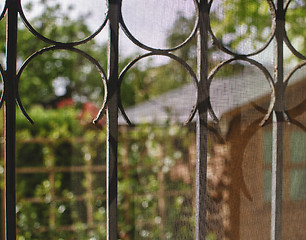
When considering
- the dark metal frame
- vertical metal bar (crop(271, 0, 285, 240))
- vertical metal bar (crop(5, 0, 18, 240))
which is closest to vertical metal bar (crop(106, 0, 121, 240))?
the dark metal frame

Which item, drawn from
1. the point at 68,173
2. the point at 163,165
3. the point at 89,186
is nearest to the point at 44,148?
the point at 68,173

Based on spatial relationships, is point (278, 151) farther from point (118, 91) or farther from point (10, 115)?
point (10, 115)

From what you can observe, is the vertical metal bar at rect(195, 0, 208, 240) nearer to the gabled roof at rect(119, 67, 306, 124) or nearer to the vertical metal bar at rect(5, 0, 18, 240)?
the gabled roof at rect(119, 67, 306, 124)

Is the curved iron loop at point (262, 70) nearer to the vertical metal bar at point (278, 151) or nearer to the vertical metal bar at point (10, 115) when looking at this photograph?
the vertical metal bar at point (278, 151)

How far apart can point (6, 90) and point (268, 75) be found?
0.54m

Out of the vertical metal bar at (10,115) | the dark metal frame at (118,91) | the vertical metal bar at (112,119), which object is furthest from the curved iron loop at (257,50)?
the vertical metal bar at (10,115)

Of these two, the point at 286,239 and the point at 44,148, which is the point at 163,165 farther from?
the point at 286,239

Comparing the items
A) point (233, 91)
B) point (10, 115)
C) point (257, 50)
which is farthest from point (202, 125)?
point (10, 115)

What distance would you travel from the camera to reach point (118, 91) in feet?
2.11

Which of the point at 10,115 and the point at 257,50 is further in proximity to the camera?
the point at 257,50

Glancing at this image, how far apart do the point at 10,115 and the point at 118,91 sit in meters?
0.21

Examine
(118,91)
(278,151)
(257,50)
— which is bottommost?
(278,151)

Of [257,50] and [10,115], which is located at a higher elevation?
[257,50]

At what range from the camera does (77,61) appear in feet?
14.0
